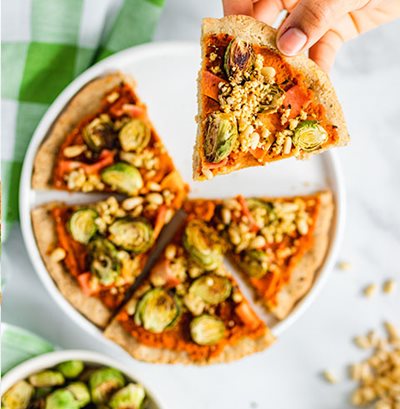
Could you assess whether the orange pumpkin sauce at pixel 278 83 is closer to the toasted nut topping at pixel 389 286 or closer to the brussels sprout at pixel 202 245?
the brussels sprout at pixel 202 245

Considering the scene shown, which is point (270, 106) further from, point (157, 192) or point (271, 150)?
point (157, 192)

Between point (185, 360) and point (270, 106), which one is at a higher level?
point (270, 106)

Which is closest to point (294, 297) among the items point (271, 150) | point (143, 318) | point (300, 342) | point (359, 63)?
point (300, 342)

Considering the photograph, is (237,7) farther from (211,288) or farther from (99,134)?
(211,288)

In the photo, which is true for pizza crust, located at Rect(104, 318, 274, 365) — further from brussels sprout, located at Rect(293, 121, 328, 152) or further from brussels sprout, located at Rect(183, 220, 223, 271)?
brussels sprout, located at Rect(293, 121, 328, 152)

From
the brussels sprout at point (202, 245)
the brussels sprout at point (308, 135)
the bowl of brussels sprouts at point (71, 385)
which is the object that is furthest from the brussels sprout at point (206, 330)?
the brussels sprout at point (308, 135)

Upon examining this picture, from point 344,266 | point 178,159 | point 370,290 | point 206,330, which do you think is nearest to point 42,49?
point 178,159
